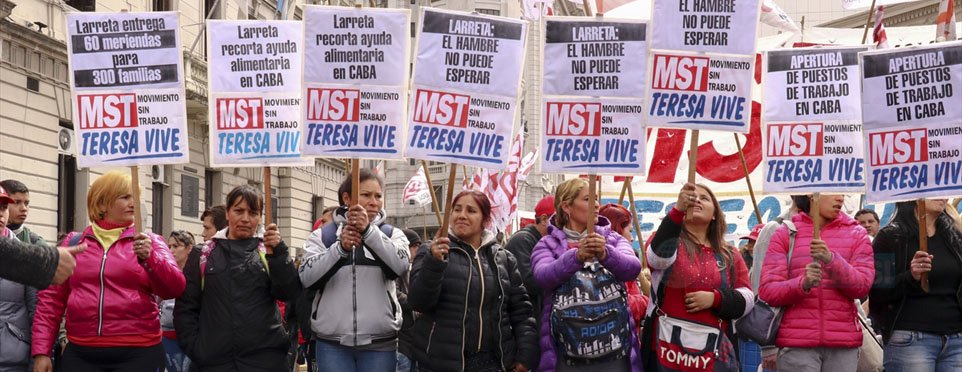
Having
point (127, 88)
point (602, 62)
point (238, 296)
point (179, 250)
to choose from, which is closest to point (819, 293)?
point (602, 62)

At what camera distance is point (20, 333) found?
704cm

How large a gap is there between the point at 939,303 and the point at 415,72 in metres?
3.57

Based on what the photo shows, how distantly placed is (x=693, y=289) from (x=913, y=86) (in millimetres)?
2100

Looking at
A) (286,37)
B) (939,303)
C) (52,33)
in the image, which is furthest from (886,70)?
(52,33)

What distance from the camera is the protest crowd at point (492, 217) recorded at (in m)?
6.73

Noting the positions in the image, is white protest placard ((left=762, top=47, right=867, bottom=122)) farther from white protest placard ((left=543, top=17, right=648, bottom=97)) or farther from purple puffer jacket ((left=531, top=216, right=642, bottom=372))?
purple puffer jacket ((left=531, top=216, right=642, bottom=372))

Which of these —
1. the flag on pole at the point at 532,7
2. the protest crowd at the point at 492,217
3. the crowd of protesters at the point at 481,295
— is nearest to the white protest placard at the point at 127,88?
the protest crowd at the point at 492,217

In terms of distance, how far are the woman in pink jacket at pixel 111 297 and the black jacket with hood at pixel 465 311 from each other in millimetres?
1436

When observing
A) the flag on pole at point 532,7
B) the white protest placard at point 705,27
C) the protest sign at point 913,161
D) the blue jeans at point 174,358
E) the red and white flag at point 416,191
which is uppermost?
the flag on pole at point 532,7

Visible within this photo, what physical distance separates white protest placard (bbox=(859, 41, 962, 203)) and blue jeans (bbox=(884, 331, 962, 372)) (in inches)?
35.5

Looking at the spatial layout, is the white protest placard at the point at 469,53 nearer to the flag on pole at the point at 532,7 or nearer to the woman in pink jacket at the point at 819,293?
the woman in pink jacket at the point at 819,293

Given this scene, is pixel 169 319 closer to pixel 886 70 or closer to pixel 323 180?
pixel 886 70

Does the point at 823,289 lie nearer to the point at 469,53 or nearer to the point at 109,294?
the point at 469,53

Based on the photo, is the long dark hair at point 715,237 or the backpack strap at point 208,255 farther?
the backpack strap at point 208,255
